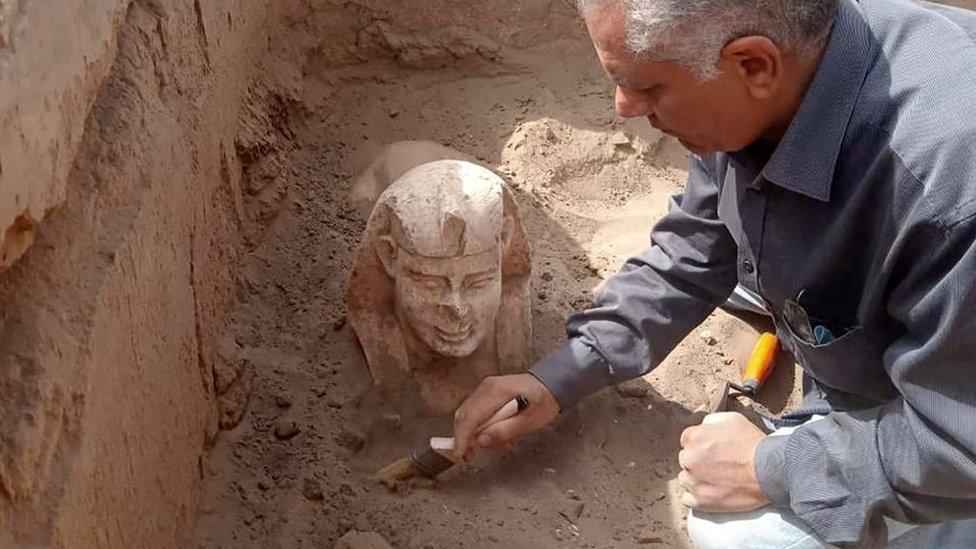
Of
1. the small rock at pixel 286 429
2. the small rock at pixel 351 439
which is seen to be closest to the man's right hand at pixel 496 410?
the small rock at pixel 351 439

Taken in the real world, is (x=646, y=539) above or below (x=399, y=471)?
below

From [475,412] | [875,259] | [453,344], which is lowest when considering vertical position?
[475,412]

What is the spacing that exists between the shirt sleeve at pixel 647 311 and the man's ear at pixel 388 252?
462mm

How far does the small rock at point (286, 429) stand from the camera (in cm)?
A: 298

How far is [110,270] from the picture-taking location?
202 cm

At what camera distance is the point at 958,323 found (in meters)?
1.86

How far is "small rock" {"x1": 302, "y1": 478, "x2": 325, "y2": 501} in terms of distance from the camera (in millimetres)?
2832

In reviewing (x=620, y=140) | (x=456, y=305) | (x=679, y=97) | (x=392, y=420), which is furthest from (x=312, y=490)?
(x=620, y=140)

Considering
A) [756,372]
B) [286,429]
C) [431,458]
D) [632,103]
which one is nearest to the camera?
[632,103]

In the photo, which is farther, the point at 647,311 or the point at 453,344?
the point at 453,344

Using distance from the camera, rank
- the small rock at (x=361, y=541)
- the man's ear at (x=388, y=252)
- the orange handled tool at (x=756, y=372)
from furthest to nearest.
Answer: the orange handled tool at (x=756, y=372) → the man's ear at (x=388, y=252) → the small rock at (x=361, y=541)

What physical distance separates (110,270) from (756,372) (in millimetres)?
1861

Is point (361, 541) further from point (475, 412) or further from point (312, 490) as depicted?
point (475, 412)

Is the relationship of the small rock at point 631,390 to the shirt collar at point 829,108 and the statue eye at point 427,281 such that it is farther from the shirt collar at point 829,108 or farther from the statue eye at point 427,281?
the shirt collar at point 829,108
